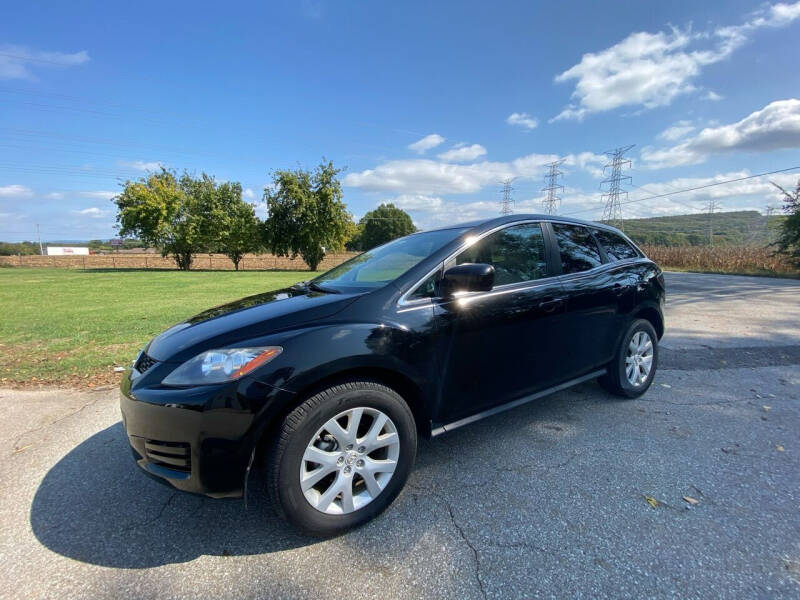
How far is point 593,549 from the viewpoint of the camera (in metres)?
1.80

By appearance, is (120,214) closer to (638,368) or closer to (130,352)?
(130,352)

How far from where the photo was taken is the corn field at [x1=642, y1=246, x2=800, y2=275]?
71.2 ft

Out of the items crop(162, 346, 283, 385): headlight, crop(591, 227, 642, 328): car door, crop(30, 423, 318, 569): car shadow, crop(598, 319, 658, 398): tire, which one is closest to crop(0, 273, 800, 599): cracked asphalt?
crop(30, 423, 318, 569): car shadow

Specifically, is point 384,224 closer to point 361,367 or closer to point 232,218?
point 232,218

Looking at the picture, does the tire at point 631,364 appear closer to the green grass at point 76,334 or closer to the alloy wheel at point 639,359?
the alloy wheel at point 639,359

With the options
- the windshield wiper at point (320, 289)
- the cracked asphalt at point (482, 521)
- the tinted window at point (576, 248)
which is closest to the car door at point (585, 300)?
the tinted window at point (576, 248)

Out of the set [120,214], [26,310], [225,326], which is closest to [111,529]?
[225,326]

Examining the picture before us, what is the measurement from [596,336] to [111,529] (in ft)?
11.4

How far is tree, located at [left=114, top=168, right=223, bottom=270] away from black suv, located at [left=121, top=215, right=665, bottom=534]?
35.5 metres

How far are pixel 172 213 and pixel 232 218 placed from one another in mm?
4800

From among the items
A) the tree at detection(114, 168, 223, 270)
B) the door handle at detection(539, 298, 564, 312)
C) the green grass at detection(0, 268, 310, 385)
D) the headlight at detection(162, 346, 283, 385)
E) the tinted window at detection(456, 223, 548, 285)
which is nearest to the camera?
the headlight at detection(162, 346, 283, 385)

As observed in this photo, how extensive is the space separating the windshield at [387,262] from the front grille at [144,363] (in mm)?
1128

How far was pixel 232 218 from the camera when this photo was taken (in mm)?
35062

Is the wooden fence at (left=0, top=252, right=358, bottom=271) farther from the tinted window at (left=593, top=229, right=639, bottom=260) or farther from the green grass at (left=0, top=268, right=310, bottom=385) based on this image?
the tinted window at (left=593, top=229, right=639, bottom=260)
